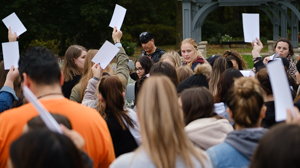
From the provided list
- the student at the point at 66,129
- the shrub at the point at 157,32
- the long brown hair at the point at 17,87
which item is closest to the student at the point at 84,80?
the long brown hair at the point at 17,87

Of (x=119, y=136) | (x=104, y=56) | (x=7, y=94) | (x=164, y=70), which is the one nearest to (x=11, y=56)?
(x=7, y=94)

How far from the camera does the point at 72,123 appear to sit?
2.47 m

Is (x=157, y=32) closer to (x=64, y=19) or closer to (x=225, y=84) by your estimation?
(x=64, y=19)

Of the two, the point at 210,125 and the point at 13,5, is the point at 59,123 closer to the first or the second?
the point at 210,125

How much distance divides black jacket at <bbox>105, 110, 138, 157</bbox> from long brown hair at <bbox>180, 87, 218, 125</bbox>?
633 millimetres

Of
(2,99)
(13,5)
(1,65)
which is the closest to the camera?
(2,99)

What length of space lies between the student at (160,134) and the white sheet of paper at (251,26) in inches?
129

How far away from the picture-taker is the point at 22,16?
69.1 feet

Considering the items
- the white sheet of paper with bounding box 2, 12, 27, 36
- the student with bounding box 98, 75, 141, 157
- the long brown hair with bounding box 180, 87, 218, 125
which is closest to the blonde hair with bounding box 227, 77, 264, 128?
the long brown hair with bounding box 180, 87, 218, 125

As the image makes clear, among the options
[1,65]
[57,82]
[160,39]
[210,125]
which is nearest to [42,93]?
[57,82]

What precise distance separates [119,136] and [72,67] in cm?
196

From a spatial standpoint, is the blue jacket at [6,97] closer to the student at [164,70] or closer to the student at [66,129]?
the student at [164,70]

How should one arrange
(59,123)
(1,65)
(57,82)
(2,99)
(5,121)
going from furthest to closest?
(1,65) < (2,99) < (57,82) < (5,121) < (59,123)

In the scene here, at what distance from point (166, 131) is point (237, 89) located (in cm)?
74
